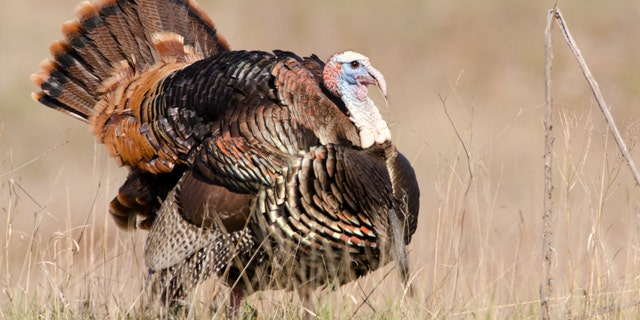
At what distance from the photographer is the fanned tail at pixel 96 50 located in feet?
15.9

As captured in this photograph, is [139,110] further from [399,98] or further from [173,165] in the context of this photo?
[399,98]

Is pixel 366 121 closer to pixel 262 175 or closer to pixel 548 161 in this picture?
pixel 262 175

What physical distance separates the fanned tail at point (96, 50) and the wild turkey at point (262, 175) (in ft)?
0.83

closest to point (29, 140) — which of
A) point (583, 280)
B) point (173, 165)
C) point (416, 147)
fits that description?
point (416, 147)

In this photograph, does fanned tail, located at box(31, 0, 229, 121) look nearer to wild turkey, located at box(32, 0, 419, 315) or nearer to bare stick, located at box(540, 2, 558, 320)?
wild turkey, located at box(32, 0, 419, 315)

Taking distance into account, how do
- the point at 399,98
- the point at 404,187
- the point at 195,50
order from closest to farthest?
1. the point at 404,187
2. the point at 195,50
3. the point at 399,98

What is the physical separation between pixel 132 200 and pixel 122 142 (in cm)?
24

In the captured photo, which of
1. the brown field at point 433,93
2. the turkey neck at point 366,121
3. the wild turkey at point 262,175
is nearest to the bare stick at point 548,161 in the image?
the wild turkey at point 262,175

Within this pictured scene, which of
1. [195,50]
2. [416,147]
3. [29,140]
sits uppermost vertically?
[195,50]

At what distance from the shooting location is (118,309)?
3.84 meters

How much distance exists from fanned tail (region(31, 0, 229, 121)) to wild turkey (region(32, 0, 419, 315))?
25 cm

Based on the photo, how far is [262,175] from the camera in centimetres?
395

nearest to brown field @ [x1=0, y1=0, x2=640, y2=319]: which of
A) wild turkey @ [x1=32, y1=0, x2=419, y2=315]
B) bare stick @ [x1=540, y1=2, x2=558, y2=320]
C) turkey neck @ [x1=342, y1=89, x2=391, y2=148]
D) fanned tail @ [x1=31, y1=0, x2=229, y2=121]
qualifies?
wild turkey @ [x1=32, y1=0, x2=419, y2=315]

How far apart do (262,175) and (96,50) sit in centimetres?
132
